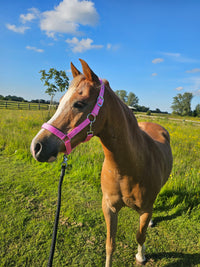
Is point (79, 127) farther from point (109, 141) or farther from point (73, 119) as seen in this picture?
point (109, 141)

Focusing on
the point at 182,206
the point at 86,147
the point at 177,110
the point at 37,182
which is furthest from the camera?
the point at 177,110

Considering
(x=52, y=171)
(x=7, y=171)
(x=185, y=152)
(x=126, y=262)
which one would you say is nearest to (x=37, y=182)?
(x=52, y=171)

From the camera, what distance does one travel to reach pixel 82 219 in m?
3.14

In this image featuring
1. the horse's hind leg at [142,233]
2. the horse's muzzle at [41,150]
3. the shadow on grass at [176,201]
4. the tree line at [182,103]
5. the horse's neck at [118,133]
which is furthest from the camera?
the tree line at [182,103]

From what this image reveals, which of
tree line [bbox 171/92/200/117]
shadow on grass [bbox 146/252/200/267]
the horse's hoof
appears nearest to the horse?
the horse's hoof

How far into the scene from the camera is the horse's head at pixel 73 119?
121 centimetres

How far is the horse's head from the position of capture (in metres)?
1.21

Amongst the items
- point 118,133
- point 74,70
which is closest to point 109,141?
point 118,133

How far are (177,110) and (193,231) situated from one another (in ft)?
254

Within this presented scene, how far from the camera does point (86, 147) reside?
573cm

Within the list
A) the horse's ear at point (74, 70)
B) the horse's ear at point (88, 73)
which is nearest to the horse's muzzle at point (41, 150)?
the horse's ear at point (88, 73)

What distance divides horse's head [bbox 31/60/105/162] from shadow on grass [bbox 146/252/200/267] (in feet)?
7.93

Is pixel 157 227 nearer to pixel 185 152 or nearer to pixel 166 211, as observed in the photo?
pixel 166 211

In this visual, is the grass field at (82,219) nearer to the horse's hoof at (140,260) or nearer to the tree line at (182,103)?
the horse's hoof at (140,260)
